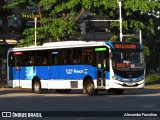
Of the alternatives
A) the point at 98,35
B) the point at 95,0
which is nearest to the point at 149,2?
the point at 95,0

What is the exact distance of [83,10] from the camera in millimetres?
47469

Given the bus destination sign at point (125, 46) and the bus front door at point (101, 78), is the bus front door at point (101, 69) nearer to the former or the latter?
the bus front door at point (101, 78)

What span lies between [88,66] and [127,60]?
2268 millimetres

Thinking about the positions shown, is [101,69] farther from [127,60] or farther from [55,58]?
[55,58]

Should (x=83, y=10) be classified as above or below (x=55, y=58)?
above

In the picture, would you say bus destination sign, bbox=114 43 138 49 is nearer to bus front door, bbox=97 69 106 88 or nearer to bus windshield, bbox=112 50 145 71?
bus windshield, bbox=112 50 145 71

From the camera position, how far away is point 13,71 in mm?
37344

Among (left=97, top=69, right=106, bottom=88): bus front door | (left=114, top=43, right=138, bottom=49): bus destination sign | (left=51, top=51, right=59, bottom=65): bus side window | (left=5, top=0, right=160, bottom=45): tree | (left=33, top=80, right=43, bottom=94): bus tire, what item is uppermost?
(left=5, top=0, right=160, bottom=45): tree

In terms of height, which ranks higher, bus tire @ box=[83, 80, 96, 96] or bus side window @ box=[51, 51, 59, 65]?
bus side window @ box=[51, 51, 59, 65]

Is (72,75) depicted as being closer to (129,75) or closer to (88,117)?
(129,75)

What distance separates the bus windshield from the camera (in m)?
30.3

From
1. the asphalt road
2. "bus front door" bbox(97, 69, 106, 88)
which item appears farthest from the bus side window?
the asphalt road

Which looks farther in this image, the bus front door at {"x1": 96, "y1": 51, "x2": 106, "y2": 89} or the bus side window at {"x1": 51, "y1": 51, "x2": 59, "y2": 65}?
the bus side window at {"x1": 51, "y1": 51, "x2": 59, "y2": 65}

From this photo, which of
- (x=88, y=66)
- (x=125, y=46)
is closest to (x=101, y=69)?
(x=88, y=66)
